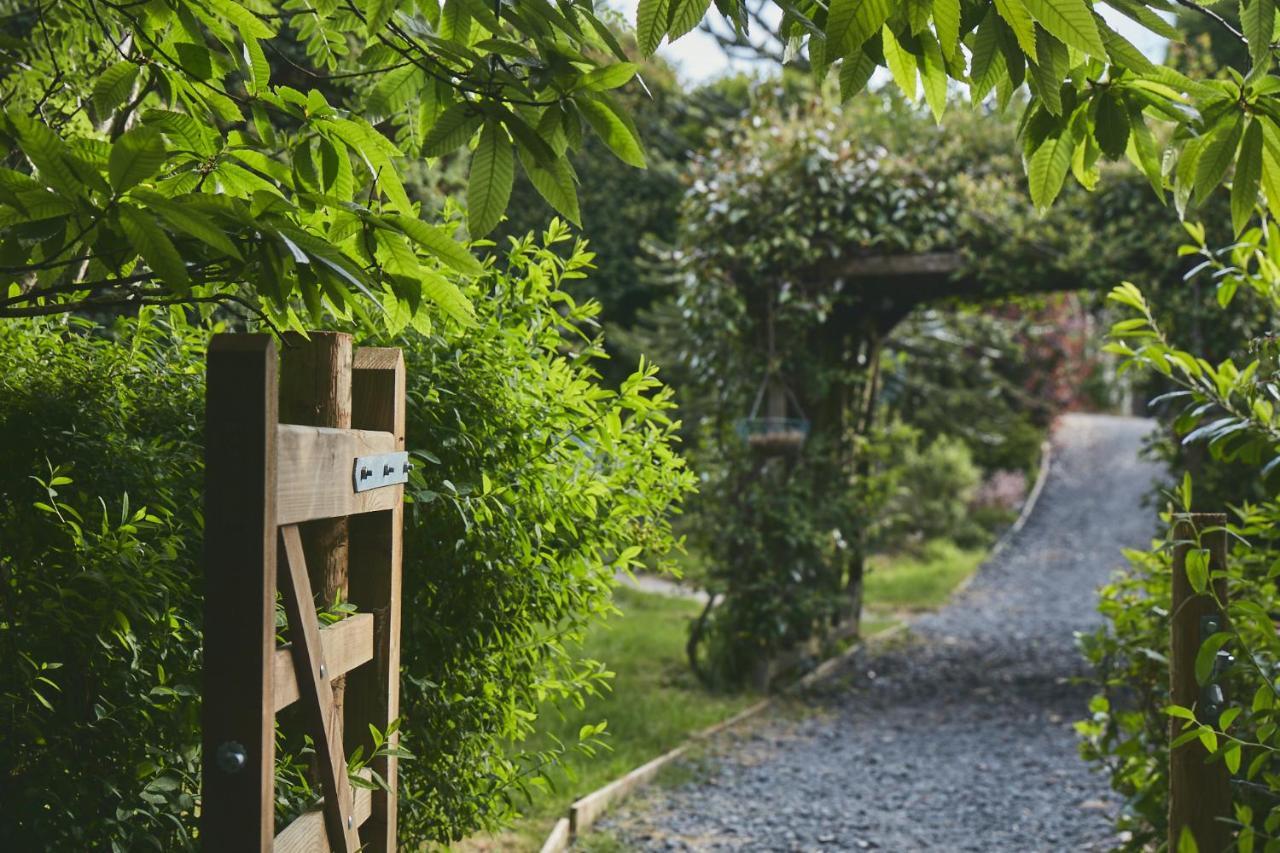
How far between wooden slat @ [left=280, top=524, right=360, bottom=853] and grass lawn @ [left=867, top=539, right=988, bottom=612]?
8.69 m

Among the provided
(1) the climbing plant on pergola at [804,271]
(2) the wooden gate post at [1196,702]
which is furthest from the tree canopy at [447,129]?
(1) the climbing plant on pergola at [804,271]

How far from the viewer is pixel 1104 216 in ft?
23.1

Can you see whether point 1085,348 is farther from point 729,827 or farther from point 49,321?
point 49,321

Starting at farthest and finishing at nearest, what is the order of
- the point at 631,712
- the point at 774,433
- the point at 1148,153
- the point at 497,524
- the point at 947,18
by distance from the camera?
1. the point at 774,433
2. the point at 631,712
3. the point at 497,524
4. the point at 1148,153
5. the point at 947,18

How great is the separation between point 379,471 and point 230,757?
67 cm

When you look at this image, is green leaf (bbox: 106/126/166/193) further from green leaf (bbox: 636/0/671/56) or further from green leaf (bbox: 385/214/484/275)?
green leaf (bbox: 636/0/671/56)

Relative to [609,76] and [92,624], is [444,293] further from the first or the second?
[92,624]

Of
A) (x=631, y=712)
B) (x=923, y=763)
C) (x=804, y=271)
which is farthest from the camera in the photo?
(x=804, y=271)

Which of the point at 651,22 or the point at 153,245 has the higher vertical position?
the point at 651,22

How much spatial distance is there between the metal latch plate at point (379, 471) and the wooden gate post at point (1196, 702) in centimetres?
178

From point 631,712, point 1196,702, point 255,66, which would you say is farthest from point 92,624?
point 631,712

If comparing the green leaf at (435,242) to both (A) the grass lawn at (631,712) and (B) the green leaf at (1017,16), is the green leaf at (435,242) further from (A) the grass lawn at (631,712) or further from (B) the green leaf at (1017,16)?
(A) the grass lawn at (631,712)

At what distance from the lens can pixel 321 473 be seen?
5.54 ft

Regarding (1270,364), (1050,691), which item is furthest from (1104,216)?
(1270,364)
